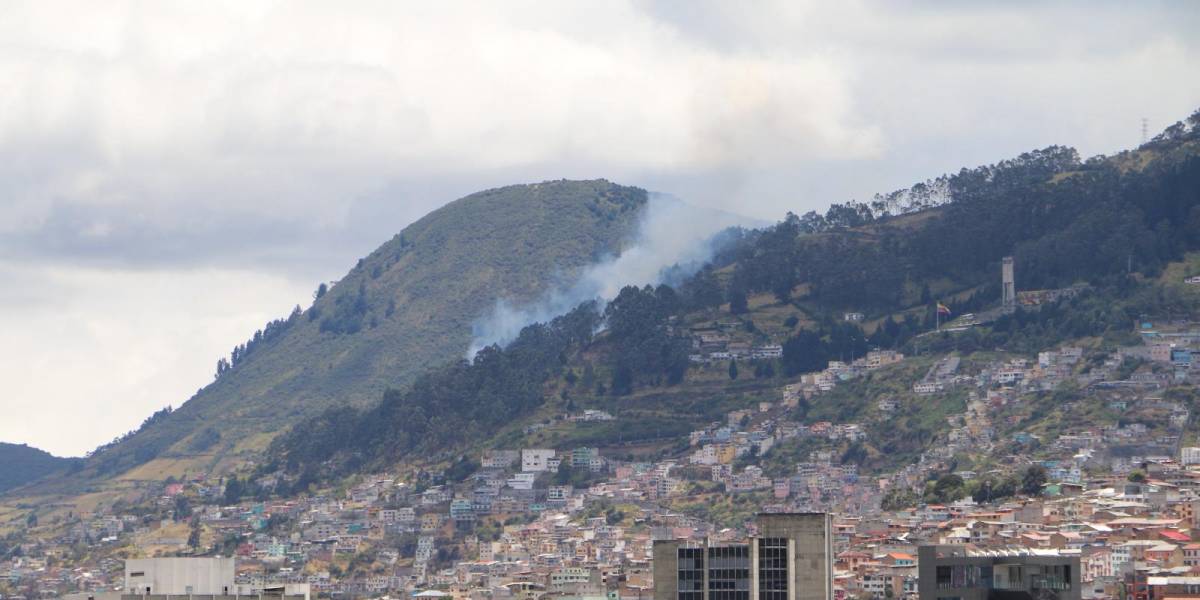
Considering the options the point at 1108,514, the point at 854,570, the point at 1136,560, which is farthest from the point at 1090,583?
the point at 1108,514

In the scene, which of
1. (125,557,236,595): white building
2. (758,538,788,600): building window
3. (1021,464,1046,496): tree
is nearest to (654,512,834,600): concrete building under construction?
(758,538,788,600): building window

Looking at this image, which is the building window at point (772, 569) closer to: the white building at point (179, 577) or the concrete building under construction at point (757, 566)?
the concrete building under construction at point (757, 566)

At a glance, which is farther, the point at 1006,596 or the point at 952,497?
the point at 952,497

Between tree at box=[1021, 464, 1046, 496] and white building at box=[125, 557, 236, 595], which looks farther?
tree at box=[1021, 464, 1046, 496]

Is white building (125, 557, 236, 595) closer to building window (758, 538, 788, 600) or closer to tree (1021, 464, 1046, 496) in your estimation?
building window (758, 538, 788, 600)

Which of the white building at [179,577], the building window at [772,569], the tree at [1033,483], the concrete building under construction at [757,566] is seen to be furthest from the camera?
the tree at [1033,483]

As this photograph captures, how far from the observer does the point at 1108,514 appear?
177 metres

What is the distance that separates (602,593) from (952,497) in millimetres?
36394

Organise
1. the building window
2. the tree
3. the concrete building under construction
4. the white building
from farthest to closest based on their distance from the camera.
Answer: the tree, the building window, the concrete building under construction, the white building

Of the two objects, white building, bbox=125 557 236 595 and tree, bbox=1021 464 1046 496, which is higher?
tree, bbox=1021 464 1046 496

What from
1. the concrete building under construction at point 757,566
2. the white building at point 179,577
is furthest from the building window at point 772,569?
the white building at point 179,577

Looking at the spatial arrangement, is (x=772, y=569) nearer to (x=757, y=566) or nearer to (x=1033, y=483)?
(x=757, y=566)

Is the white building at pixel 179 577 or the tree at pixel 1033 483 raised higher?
the tree at pixel 1033 483

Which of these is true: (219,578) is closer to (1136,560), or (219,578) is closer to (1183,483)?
(1136,560)
